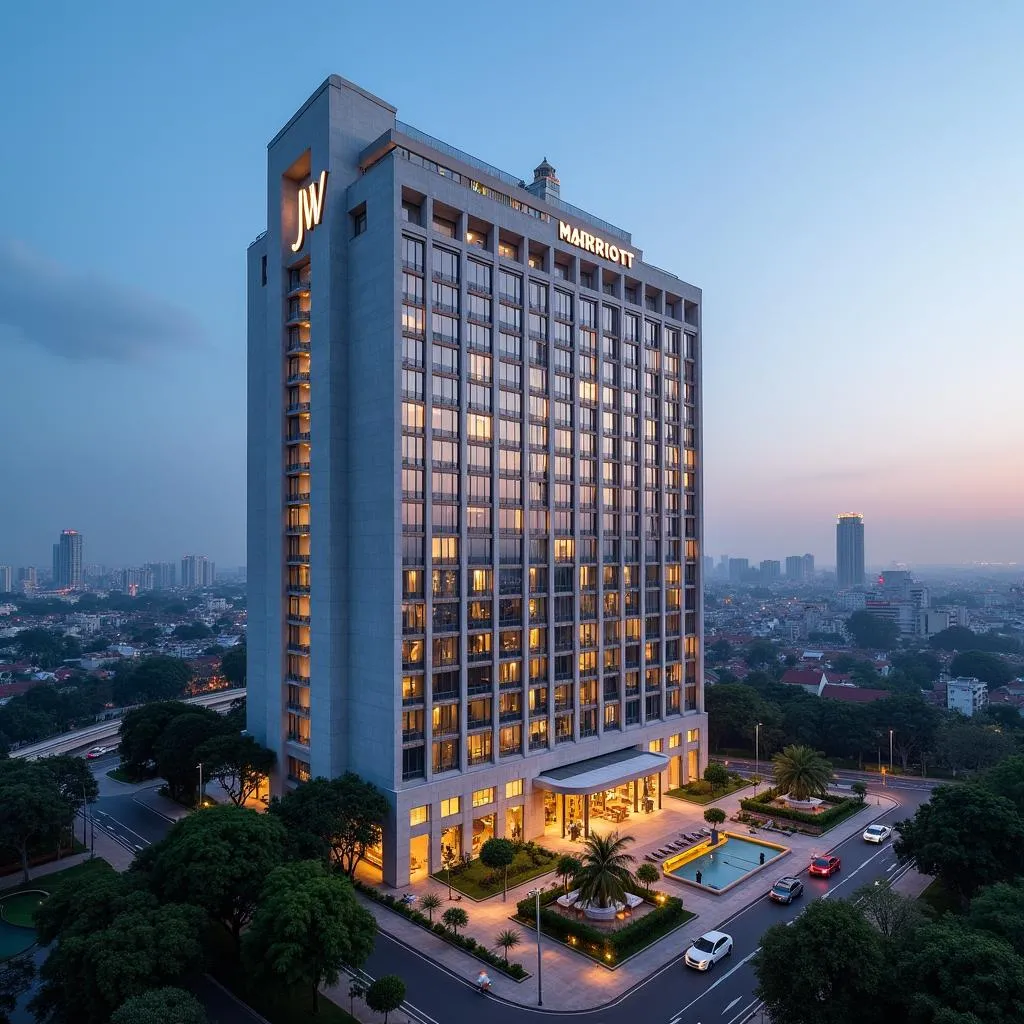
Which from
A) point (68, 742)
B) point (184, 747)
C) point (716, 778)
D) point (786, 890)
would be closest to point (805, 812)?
point (716, 778)

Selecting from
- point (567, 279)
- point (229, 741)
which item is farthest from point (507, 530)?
point (229, 741)

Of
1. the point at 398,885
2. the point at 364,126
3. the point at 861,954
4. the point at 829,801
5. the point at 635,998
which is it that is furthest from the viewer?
the point at 829,801

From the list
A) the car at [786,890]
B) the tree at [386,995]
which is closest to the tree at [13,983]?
the tree at [386,995]

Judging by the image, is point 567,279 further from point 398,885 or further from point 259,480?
point 398,885

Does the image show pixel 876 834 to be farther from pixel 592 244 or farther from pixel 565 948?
pixel 592 244

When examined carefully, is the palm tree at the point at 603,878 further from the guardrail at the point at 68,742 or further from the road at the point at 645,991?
the guardrail at the point at 68,742

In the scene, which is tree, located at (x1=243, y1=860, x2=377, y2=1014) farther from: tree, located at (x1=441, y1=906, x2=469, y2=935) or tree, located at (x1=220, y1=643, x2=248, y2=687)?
tree, located at (x1=220, y1=643, x2=248, y2=687)
